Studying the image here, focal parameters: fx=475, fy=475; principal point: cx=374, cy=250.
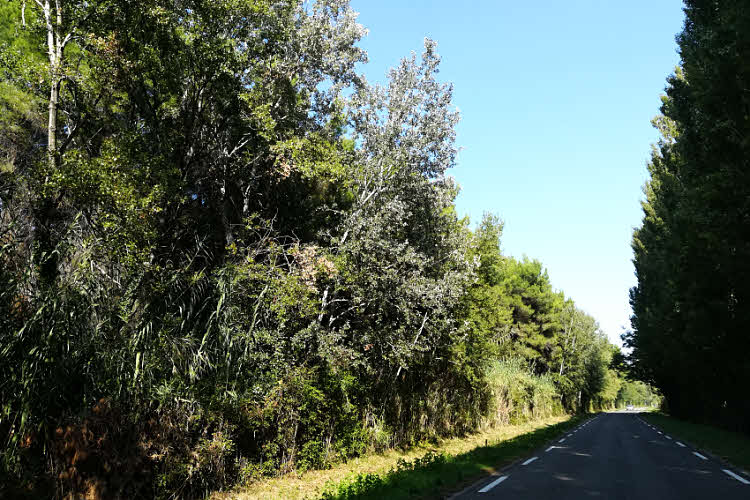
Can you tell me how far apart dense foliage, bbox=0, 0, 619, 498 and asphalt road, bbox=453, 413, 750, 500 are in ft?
15.6

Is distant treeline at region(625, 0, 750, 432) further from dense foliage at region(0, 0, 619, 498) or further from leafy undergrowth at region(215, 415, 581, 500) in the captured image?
leafy undergrowth at region(215, 415, 581, 500)

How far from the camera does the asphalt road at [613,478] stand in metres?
7.76

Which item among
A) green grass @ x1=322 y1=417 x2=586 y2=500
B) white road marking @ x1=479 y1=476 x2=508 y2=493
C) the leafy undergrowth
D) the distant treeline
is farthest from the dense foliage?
the distant treeline

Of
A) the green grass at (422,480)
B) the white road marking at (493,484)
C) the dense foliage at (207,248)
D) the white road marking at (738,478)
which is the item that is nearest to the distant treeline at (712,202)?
the white road marking at (738,478)

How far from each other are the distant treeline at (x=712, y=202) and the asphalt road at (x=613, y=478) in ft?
19.1

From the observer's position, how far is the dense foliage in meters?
7.86

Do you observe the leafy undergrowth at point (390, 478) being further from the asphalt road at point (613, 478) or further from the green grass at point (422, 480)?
the asphalt road at point (613, 478)

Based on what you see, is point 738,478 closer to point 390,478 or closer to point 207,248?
point 390,478

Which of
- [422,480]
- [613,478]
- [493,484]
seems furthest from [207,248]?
[613,478]

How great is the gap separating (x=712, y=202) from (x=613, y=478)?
7.96 m

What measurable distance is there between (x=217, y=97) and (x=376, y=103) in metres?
5.19

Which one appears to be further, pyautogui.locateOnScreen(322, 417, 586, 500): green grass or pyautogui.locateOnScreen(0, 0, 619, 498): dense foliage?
pyautogui.locateOnScreen(0, 0, 619, 498): dense foliage

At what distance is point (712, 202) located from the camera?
41.9 ft

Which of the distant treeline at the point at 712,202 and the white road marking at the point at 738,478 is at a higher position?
the distant treeline at the point at 712,202
